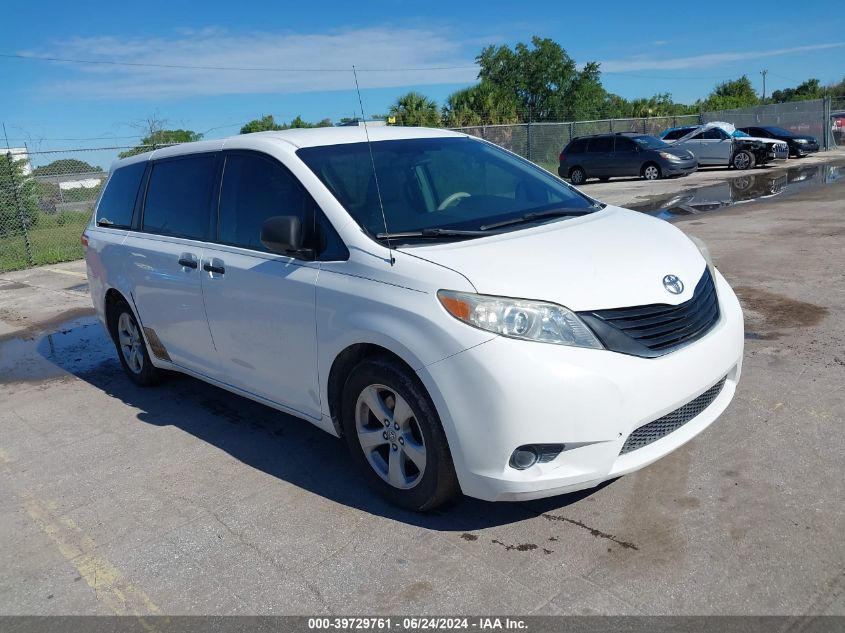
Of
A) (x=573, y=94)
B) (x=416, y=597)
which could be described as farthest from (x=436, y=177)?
(x=573, y=94)

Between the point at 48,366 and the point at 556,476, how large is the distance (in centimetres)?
565

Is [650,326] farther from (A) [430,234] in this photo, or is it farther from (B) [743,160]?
(B) [743,160]

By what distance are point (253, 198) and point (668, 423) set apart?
2.62 metres

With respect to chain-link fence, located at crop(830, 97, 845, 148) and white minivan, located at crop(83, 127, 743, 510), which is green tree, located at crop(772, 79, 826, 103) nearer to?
chain-link fence, located at crop(830, 97, 845, 148)

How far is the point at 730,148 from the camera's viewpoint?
992 inches

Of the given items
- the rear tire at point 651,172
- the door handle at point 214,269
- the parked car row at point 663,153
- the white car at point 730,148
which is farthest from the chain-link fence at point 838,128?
the door handle at point 214,269

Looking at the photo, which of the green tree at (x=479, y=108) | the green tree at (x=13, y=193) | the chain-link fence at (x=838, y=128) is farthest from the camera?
the green tree at (x=479, y=108)

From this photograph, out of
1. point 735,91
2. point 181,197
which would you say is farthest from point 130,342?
point 735,91

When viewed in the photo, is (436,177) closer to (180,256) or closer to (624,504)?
(180,256)

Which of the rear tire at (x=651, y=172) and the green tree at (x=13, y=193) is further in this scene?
the rear tire at (x=651, y=172)

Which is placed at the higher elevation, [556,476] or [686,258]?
[686,258]

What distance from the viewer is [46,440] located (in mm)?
5137

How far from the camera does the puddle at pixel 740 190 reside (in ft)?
50.3

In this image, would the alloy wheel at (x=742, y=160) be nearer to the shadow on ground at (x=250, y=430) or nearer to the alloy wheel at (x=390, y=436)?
the shadow on ground at (x=250, y=430)
